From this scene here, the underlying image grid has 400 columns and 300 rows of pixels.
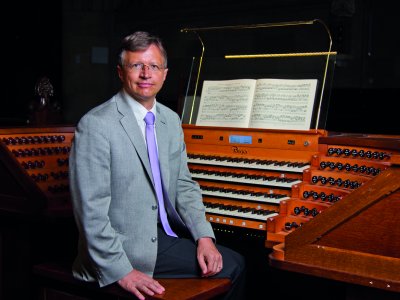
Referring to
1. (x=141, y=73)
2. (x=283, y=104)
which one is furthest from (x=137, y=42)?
(x=283, y=104)

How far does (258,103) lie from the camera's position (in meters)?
3.58

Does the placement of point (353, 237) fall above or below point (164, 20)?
below

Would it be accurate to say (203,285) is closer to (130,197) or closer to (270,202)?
(130,197)

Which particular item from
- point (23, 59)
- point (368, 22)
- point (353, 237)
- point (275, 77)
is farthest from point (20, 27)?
point (353, 237)

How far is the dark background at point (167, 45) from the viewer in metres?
5.47

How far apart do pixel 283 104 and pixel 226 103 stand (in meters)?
0.41

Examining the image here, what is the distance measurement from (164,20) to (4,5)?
291 centimetres

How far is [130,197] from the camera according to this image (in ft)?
8.27

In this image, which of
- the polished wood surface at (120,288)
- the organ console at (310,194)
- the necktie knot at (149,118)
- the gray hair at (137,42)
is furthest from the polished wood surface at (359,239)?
the gray hair at (137,42)

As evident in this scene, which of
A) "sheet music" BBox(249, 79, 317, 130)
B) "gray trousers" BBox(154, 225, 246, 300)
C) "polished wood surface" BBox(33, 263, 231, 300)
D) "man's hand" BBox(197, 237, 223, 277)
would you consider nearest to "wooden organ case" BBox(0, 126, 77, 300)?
"polished wood surface" BBox(33, 263, 231, 300)

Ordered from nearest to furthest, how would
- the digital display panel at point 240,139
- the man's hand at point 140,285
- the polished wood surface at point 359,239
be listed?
the polished wood surface at point 359,239, the man's hand at point 140,285, the digital display panel at point 240,139

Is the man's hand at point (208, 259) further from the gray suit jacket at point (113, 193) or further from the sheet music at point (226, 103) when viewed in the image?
the sheet music at point (226, 103)

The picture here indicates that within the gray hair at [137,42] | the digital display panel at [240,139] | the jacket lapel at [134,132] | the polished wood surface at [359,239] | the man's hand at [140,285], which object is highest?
the gray hair at [137,42]

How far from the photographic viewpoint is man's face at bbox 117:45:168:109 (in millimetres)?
2605
